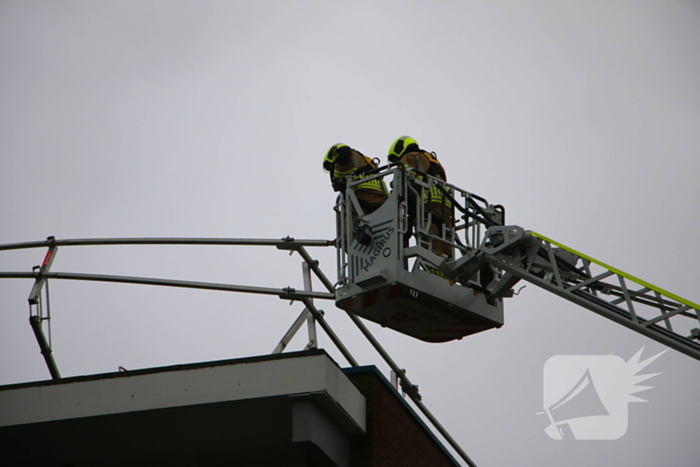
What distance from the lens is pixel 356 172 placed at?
13.6 meters

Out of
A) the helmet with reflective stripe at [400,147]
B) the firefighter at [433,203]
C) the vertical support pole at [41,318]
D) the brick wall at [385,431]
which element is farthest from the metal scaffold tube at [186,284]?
the helmet with reflective stripe at [400,147]

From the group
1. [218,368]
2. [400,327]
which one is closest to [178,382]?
[218,368]

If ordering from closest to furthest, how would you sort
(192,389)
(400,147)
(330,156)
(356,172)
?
1. (192,389)
2. (356,172)
3. (400,147)
4. (330,156)

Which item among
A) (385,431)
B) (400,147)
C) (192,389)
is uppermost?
(400,147)

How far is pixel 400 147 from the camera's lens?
13.9m

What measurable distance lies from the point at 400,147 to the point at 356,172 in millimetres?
760

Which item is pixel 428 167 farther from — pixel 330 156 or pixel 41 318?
pixel 41 318

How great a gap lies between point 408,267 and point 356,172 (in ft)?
6.03

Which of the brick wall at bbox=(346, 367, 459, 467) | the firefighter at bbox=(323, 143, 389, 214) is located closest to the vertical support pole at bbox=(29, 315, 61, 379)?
the brick wall at bbox=(346, 367, 459, 467)

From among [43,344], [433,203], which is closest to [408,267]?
[433,203]

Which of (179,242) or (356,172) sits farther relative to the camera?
(179,242)

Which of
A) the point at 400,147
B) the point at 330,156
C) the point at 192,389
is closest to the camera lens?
the point at 192,389

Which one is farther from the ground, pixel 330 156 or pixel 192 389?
pixel 330 156

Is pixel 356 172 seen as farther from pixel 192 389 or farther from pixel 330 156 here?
pixel 192 389
